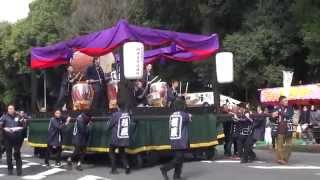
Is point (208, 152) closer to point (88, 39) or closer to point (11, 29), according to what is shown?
point (88, 39)

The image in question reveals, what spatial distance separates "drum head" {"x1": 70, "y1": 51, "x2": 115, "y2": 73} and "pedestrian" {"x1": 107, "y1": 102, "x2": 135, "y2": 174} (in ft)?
15.5

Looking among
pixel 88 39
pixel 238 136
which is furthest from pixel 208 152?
pixel 88 39

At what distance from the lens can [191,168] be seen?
17.9 meters

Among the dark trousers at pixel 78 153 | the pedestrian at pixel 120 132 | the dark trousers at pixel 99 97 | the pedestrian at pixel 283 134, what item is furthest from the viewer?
the dark trousers at pixel 99 97

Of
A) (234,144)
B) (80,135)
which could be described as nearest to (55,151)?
(80,135)

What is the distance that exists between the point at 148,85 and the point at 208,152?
2.71 metres

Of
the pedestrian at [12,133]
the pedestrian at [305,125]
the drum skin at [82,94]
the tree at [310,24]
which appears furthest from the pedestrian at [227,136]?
the tree at [310,24]

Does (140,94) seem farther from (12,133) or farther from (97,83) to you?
(12,133)

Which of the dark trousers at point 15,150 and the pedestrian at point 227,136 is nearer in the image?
the dark trousers at point 15,150

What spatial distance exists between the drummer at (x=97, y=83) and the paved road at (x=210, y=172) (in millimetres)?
2085

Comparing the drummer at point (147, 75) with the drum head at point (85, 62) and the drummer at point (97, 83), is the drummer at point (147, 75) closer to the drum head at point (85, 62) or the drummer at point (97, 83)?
the drummer at point (97, 83)

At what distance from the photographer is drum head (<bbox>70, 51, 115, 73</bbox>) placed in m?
21.8

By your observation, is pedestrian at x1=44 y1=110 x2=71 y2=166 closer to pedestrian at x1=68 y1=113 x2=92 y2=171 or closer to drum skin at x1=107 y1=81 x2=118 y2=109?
pedestrian at x1=68 y1=113 x2=92 y2=171

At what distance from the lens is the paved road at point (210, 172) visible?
52.5 ft
